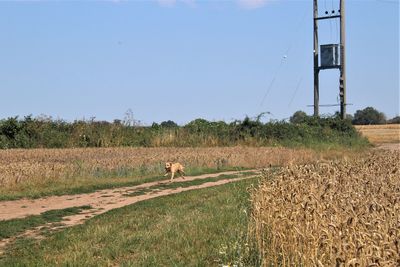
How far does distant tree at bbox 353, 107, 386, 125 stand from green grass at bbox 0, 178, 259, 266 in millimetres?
118972

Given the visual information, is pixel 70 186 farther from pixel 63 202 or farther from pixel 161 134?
pixel 161 134

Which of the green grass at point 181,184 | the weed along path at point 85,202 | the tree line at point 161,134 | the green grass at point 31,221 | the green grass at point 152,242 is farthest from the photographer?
the tree line at point 161,134

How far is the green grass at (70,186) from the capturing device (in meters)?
17.0

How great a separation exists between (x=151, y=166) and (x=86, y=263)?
54.1ft

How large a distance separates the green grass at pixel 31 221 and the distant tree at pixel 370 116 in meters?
118

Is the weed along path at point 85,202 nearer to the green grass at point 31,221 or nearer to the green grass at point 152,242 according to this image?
the green grass at point 31,221

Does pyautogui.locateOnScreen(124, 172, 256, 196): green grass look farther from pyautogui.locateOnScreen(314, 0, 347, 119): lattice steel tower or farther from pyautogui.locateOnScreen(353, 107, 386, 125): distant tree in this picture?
pyautogui.locateOnScreen(353, 107, 386, 125): distant tree

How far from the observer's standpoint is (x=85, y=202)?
51.4ft

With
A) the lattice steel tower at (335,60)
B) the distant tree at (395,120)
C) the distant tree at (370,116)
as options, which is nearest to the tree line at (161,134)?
the lattice steel tower at (335,60)

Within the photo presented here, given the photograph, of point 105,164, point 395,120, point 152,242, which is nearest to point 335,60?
point 105,164

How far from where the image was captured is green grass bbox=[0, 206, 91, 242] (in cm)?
1102

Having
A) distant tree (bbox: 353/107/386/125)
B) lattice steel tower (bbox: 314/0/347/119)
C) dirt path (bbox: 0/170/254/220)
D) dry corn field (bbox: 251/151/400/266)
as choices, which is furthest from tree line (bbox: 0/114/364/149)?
distant tree (bbox: 353/107/386/125)

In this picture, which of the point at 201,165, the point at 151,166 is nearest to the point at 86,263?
the point at 151,166

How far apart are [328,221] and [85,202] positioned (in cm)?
1072
